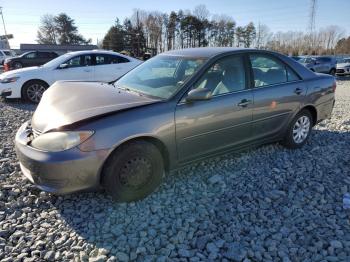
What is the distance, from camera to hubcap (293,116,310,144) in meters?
4.86

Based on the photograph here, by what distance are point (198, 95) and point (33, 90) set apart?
6.83 m

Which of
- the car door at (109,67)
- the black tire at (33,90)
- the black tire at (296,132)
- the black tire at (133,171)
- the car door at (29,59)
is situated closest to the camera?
the black tire at (133,171)

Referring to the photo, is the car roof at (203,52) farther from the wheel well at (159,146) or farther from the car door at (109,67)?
the car door at (109,67)

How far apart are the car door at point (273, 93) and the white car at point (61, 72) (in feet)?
20.1

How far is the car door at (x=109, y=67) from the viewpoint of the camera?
371 inches

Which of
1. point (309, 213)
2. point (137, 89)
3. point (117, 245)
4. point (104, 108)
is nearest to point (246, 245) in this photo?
point (309, 213)

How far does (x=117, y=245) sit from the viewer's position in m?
2.71

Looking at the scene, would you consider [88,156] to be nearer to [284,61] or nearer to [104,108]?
[104,108]

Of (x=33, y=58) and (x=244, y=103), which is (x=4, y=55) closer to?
(x=33, y=58)

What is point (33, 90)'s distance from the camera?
8.73 meters

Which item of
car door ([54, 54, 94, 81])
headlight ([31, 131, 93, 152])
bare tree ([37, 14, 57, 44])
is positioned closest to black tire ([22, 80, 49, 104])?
car door ([54, 54, 94, 81])

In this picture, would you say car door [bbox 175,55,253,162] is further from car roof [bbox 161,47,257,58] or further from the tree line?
the tree line

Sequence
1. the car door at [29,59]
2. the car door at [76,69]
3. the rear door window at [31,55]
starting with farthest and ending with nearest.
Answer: the rear door window at [31,55], the car door at [29,59], the car door at [76,69]

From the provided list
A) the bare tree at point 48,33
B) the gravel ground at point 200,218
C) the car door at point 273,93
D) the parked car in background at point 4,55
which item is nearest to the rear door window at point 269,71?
the car door at point 273,93
